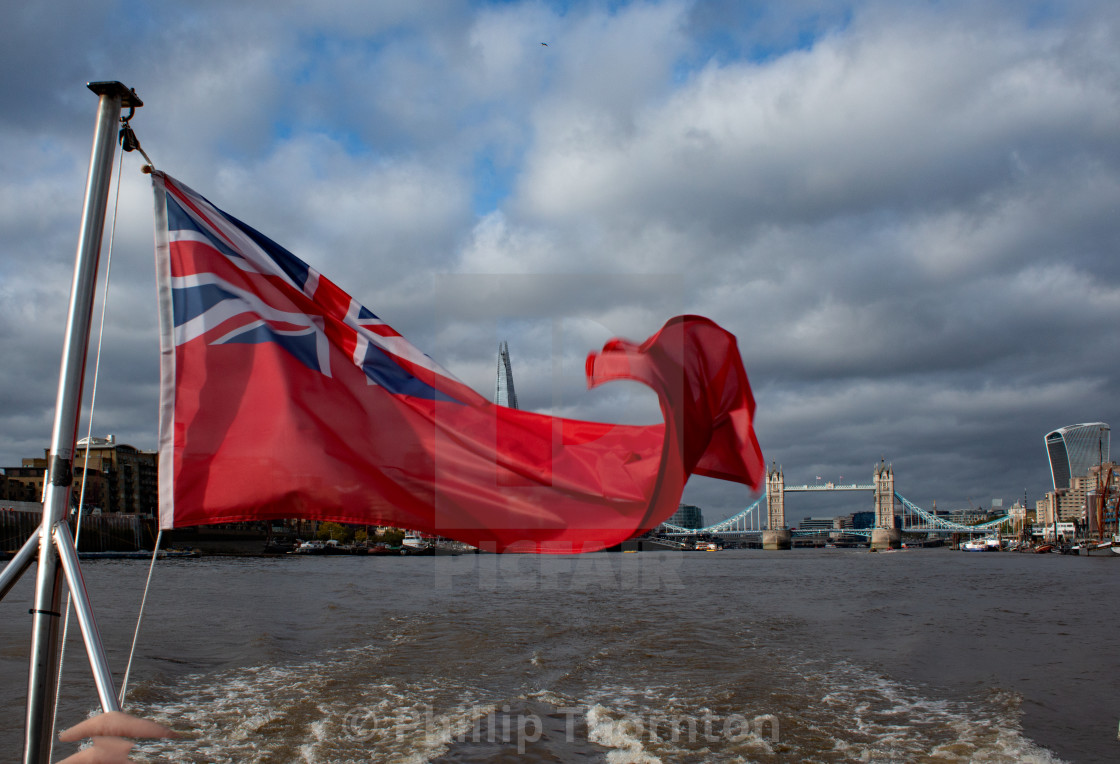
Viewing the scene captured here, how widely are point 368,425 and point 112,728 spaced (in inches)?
84.4

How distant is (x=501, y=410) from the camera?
5.00 meters

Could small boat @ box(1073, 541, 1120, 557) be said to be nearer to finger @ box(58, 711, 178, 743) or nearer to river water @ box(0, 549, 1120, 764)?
river water @ box(0, 549, 1120, 764)

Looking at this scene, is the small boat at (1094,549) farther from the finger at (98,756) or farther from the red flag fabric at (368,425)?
the finger at (98,756)

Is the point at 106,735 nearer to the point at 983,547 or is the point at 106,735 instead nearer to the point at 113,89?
the point at 113,89

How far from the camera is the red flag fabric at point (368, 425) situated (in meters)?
4.12

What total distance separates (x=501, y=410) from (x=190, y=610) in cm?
2316

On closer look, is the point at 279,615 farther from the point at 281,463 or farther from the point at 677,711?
the point at 281,463

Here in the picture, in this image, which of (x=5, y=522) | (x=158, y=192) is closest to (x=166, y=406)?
(x=158, y=192)

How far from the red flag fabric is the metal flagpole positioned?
2.21 ft

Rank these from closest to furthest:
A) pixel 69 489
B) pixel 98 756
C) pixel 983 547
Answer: pixel 98 756
pixel 69 489
pixel 983 547

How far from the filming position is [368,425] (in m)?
4.67

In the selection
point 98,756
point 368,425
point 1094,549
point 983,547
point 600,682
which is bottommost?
point 983,547

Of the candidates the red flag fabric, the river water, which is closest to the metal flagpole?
the red flag fabric

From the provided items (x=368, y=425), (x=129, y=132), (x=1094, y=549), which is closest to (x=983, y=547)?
(x=1094, y=549)
